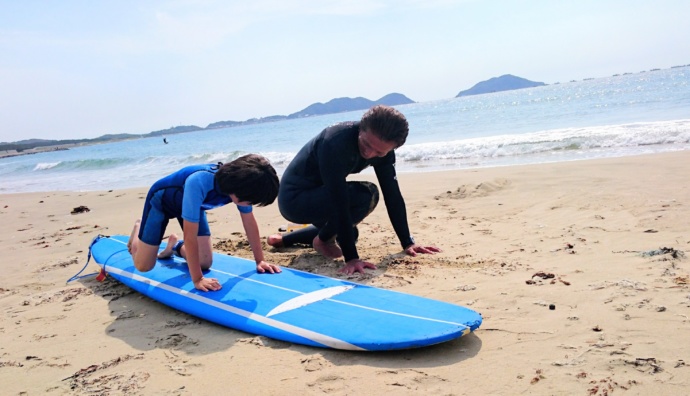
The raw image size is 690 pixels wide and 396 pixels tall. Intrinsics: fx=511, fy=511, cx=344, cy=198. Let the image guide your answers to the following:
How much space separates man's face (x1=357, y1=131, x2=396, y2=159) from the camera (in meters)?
3.47

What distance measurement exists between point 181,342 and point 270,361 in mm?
668

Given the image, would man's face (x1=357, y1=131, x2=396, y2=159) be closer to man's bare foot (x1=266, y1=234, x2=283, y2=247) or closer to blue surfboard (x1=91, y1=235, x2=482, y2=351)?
blue surfboard (x1=91, y1=235, x2=482, y2=351)

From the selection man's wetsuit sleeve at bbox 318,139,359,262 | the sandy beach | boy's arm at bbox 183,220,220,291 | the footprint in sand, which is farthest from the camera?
the footprint in sand

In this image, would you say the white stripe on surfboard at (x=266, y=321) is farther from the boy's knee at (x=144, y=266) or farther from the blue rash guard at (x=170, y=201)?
the blue rash guard at (x=170, y=201)

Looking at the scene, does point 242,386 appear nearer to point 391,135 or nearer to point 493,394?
point 493,394

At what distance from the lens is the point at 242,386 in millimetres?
2242

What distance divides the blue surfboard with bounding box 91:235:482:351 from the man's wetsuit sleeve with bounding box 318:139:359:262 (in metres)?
0.38

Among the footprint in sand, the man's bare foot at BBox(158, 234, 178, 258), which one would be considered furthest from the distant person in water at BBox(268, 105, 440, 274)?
the footprint in sand

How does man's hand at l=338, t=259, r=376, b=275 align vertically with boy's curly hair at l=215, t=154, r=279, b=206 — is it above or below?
below

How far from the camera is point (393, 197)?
164 inches

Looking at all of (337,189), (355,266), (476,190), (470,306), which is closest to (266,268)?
(355,266)

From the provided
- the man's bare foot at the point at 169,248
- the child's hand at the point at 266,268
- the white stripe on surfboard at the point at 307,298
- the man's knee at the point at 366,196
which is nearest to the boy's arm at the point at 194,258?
the child's hand at the point at 266,268

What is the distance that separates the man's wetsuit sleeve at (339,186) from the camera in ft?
12.1

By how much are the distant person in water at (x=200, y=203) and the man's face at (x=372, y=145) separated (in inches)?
28.1
